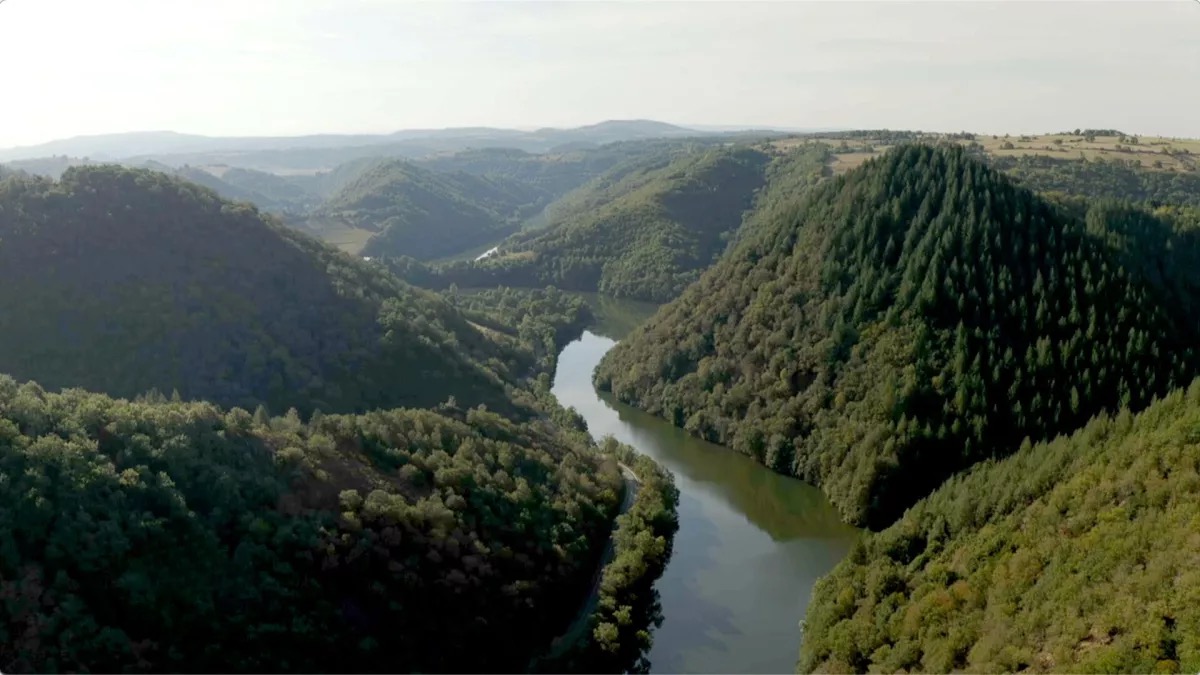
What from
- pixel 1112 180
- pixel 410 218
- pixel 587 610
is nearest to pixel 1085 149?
pixel 1112 180

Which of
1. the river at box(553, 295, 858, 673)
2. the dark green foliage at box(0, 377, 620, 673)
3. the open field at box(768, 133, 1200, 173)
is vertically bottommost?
the river at box(553, 295, 858, 673)

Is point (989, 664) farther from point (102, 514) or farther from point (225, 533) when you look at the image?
point (102, 514)

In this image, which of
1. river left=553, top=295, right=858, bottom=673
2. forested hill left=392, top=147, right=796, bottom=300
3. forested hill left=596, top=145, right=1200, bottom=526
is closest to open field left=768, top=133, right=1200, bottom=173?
forested hill left=392, top=147, right=796, bottom=300

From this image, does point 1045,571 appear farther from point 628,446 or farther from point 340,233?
point 340,233

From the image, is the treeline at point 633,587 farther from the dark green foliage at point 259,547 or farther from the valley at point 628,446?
the dark green foliage at point 259,547

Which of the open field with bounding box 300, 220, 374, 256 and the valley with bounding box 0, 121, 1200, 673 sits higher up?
the open field with bounding box 300, 220, 374, 256

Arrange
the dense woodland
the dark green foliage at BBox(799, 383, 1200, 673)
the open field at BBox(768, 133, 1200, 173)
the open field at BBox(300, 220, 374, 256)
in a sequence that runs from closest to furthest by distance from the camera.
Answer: the dark green foliage at BBox(799, 383, 1200, 673)
the dense woodland
the open field at BBox(768, 133, 1200, 173)
the open field at BBox(300, 220, 374, 256)

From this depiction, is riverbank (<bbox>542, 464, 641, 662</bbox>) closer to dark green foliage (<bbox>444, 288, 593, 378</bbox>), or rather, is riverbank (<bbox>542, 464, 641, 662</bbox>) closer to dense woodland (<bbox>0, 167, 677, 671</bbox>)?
dense woodland (<bbox>0, 167, 677, 671</bbox>)
